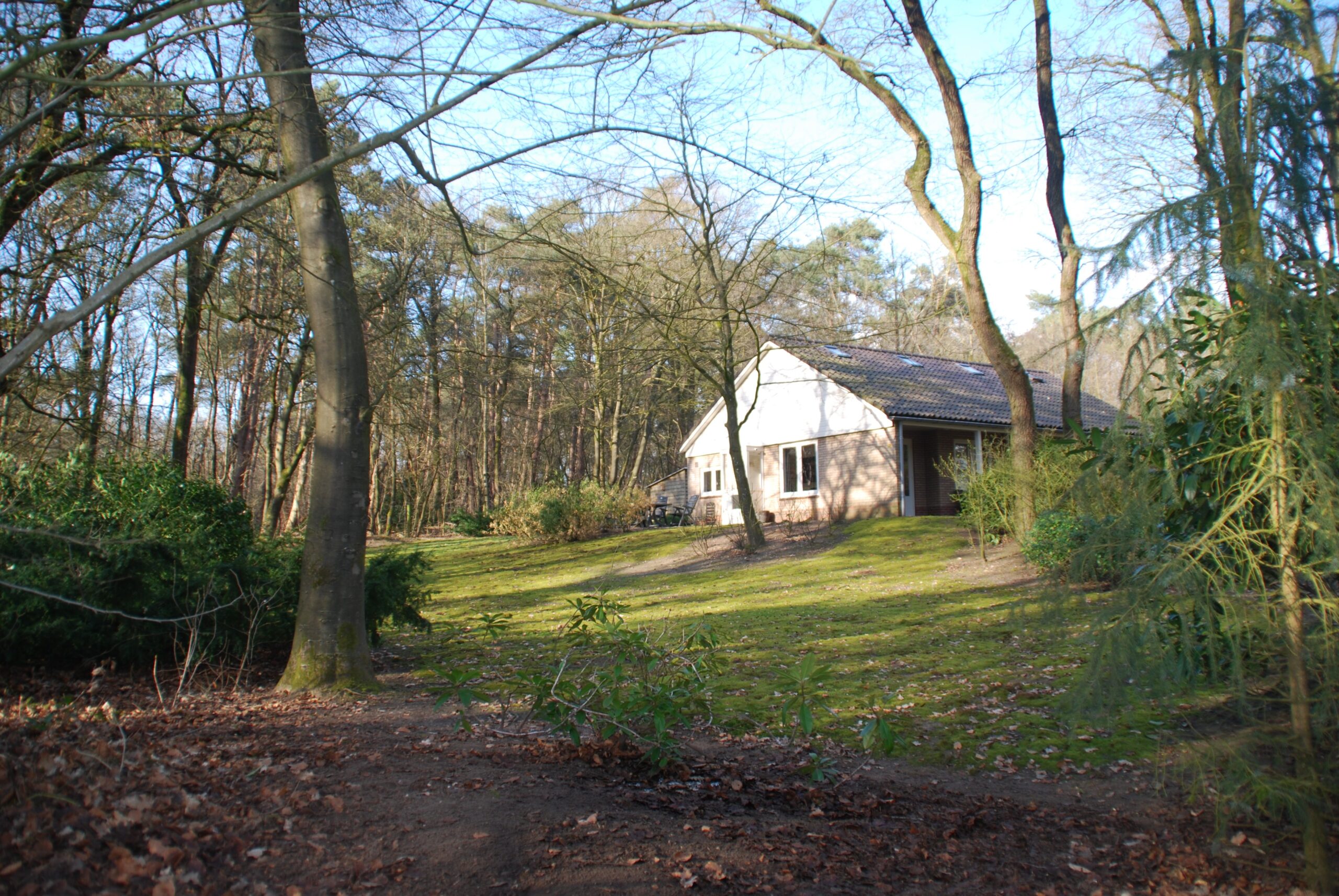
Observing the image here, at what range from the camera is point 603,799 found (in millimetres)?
4090

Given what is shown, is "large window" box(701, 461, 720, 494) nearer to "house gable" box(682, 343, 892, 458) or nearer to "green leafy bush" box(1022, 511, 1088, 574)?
"house gable" box(682, 343, 892, 458)

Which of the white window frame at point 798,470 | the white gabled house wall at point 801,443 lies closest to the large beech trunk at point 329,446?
the white gabled house wall at point 801,443

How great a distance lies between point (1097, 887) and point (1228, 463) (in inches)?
70.9

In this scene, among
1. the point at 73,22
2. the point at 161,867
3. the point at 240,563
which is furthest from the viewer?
the point at 240,563

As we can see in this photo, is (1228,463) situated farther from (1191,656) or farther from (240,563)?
(240,563)

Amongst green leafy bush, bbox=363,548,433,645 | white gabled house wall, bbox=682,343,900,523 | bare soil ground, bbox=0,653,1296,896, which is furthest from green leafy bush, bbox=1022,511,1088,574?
white gabled house wall, bbox=682,343,900,523

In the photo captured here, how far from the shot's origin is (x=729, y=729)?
572 centimetres

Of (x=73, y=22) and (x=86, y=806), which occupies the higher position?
(x=73, y=22)

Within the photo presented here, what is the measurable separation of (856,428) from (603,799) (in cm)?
1905

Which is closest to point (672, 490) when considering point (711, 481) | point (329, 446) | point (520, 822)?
point (711, 481)

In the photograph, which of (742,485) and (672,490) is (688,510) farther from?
(742,485)

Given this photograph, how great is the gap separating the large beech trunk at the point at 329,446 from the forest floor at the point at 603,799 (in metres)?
0.41

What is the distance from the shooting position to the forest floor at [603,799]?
9.86 feet

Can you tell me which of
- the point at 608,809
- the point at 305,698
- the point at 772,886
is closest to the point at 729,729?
the point at 608,809
